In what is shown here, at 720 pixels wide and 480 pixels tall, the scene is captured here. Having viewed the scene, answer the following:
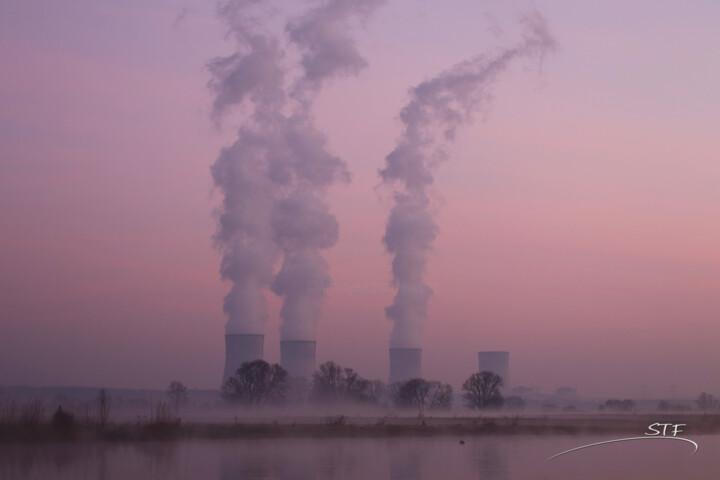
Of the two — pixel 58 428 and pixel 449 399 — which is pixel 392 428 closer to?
pixel 58 428

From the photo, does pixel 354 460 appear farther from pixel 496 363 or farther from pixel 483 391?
pixel 496 363

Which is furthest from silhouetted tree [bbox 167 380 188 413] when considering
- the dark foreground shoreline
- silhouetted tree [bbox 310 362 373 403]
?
the dark foreground shoreline

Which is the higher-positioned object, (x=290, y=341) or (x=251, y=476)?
(x=290, y=341)

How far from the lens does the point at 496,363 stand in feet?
274

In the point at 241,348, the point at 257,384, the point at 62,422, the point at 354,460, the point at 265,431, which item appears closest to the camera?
the point at 354,460

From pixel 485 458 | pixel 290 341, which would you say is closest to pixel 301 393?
pixel 290 341

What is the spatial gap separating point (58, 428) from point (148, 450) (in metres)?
4.83

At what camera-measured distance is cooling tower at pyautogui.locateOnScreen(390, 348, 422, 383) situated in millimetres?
66375

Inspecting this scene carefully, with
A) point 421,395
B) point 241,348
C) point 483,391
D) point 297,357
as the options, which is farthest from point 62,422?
point 483,391

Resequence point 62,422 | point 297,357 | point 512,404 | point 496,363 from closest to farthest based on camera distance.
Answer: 1. point 62,422
2. point 297,357
3. point 496,363
4. point 512,404

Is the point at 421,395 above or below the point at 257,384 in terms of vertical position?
below

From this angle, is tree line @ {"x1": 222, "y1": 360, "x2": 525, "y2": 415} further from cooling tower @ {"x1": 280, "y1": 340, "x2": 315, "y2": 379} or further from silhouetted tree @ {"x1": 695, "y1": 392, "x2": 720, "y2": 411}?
silhouetted tree @ {"x1": 695, "y1": 392, "x2": 720, "y2": 411}

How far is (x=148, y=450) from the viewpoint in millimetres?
28906

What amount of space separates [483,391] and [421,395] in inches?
287
